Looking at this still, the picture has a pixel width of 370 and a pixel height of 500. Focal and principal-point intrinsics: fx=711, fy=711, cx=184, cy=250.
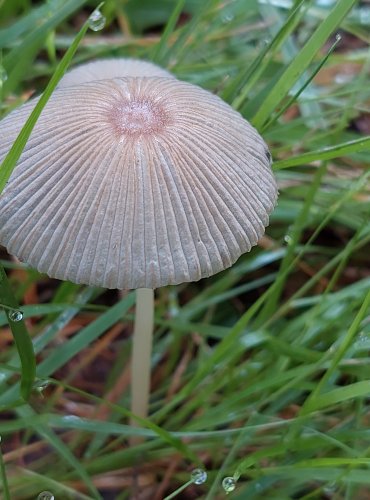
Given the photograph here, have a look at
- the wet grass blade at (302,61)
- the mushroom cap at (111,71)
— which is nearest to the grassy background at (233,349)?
the wet grass blade at (302,61)

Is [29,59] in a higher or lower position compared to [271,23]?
higher

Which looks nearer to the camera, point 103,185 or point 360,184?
point 103,185

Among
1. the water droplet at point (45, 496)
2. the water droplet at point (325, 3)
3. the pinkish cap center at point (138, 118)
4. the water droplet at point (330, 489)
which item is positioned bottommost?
the water droplet at point (330, 489)

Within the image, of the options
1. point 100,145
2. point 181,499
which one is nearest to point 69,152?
point 100,145

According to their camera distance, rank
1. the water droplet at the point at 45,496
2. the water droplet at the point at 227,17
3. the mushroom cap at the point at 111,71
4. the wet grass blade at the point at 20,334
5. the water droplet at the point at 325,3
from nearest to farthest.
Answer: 1. the wet grass blade at the point at 20,334
2. the water droplet at the point at 45,496
3. the mushroom cap at the point at 111,71
4. the water droplet at the point at 227,17
5. the water droplet at the point at 325,3

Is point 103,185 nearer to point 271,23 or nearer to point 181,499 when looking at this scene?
point 181,499

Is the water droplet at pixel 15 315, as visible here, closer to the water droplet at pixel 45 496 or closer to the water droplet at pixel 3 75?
the water droplet at pixel 45 496

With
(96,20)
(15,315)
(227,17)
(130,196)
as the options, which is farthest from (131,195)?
(227,17)
